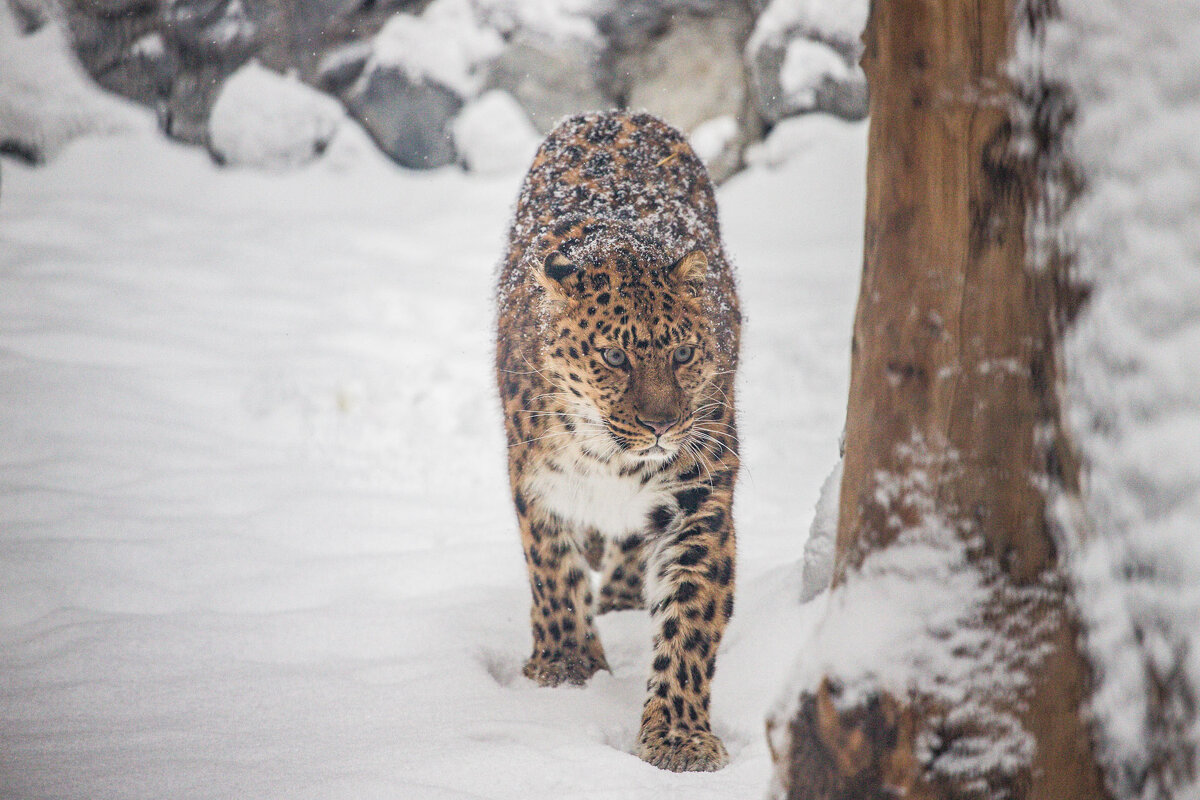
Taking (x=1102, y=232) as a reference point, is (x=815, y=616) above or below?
below

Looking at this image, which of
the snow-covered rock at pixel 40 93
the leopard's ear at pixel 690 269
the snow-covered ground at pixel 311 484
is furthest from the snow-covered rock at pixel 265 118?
the leopard's ear at pixel 690 269

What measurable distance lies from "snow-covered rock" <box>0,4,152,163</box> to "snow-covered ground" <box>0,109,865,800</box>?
25 cm

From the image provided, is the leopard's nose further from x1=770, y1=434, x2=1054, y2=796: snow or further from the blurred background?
the blurred background

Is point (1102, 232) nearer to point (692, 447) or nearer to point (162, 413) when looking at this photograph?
point (692, 447)

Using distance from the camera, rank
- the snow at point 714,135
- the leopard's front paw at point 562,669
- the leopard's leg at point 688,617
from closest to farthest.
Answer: the leopard's leg at point 688,617 → the leopard's front paw at point 562,669 → the snow at point 714,135

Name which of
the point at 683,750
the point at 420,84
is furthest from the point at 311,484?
the point at 420,84

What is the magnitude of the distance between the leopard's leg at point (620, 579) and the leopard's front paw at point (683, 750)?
1396 millimetres

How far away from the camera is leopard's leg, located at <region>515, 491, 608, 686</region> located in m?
3.72

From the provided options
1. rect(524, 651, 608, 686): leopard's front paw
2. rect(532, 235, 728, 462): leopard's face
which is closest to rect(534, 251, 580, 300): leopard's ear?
rect(532, 235, 728, 462): leopard's face

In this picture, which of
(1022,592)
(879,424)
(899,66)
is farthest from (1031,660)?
(899,66)

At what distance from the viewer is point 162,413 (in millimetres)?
6332

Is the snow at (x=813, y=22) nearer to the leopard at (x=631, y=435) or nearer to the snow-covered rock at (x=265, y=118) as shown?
the snow-covered rock at (x=265, y=118)

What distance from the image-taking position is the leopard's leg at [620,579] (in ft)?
14.8

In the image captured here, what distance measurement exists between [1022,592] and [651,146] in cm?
310
